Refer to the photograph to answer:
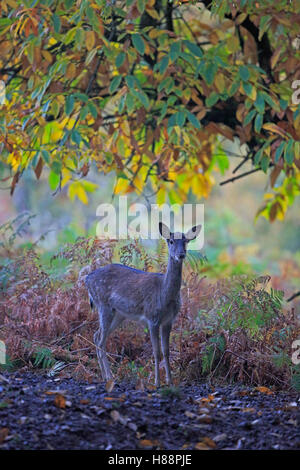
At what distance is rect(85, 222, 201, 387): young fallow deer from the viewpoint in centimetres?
652

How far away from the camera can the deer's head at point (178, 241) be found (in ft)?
20.9

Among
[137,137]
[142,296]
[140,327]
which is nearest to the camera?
[142,296]

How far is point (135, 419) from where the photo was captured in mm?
4695

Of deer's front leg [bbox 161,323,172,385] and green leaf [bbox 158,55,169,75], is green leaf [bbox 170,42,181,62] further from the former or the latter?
deer's front leg [bbox 161,323,172,385]

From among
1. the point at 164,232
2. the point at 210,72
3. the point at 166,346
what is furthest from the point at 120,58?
the point at 166,346

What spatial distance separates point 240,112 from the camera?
24.0 ft

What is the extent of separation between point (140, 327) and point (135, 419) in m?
3.00

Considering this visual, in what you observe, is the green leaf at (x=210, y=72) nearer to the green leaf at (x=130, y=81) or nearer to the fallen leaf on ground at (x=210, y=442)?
the green leaf at (x=130, y=81)

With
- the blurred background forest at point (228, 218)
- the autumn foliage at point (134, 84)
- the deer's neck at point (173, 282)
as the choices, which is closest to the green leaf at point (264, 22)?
the autumn foliage at point (134, 84)

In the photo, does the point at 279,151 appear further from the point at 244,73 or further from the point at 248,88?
the point at 244,73

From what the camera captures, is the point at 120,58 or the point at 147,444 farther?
the point at 120,58

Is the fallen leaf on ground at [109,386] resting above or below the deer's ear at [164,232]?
below

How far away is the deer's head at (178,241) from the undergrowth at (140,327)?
844 millimetres

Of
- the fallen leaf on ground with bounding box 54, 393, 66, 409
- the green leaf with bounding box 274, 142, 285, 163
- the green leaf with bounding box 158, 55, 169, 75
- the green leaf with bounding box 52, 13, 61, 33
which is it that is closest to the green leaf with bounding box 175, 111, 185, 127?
the green leaf with bounding box 158, 55, 169, 75
